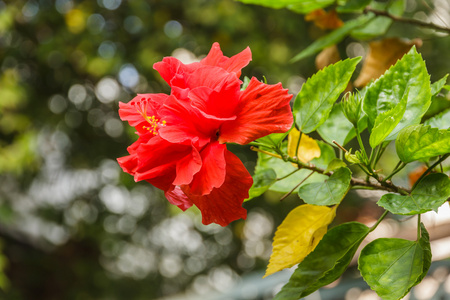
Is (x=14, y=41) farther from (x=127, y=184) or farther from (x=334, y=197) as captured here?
(x=334, y=197)

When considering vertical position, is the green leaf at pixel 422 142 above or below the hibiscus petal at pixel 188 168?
above

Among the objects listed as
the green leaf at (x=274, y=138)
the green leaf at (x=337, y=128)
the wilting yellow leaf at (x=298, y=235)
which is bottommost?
the wilting yellow leaf at (x=298, y=235)

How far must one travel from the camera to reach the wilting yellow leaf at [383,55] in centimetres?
58

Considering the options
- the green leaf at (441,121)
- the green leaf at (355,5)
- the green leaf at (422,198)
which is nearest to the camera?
the green leaf at (422,198)

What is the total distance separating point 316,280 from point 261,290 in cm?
92

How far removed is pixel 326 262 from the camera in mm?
379

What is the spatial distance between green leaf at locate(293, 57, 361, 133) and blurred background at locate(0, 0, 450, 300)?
1.57 meters

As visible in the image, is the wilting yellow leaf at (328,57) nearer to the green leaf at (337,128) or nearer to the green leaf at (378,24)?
the green leaf at (378,24)

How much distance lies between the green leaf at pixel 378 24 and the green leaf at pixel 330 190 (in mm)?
295

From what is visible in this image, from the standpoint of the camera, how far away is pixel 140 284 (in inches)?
113

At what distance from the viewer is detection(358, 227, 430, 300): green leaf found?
1.08 ft

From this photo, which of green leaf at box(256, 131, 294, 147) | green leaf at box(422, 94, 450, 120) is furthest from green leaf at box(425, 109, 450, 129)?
green leaf at box(256, 131, 294, 147)

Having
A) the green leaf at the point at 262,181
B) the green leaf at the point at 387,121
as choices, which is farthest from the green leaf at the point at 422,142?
the green leaf at the point at 262,181

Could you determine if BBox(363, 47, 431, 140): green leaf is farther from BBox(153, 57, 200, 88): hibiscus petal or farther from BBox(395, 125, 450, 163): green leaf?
BBox(153, 57, 200, 88): hibiscus petal
